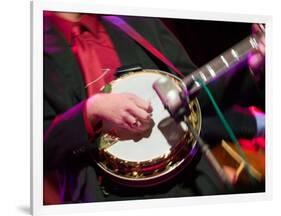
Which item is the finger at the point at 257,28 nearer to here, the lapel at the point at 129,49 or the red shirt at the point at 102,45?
the lapel at the point at 129,49

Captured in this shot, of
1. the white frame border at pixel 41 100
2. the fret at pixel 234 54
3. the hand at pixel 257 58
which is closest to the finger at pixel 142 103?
the white frame border at pixel 41 100

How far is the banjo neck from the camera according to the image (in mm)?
3645

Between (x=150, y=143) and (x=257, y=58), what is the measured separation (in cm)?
106

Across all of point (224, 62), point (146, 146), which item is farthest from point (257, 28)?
point (146, 146)

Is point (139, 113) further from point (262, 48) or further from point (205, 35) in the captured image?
point (262, 48)

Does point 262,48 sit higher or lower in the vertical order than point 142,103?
higher

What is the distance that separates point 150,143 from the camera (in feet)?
11.5

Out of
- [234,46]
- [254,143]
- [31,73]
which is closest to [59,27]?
[31,73]

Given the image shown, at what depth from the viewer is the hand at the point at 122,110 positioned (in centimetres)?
339

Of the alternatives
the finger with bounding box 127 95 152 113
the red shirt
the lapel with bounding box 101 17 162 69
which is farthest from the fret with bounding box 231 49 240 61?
the red shirt

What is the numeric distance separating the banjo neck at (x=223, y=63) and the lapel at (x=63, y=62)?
0.75m

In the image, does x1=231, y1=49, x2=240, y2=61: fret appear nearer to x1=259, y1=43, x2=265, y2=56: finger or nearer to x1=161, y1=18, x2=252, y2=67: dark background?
x1=161, y1=18, x2=252, y2=67: dark background

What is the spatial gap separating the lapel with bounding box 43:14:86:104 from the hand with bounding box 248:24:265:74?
1288 mm
